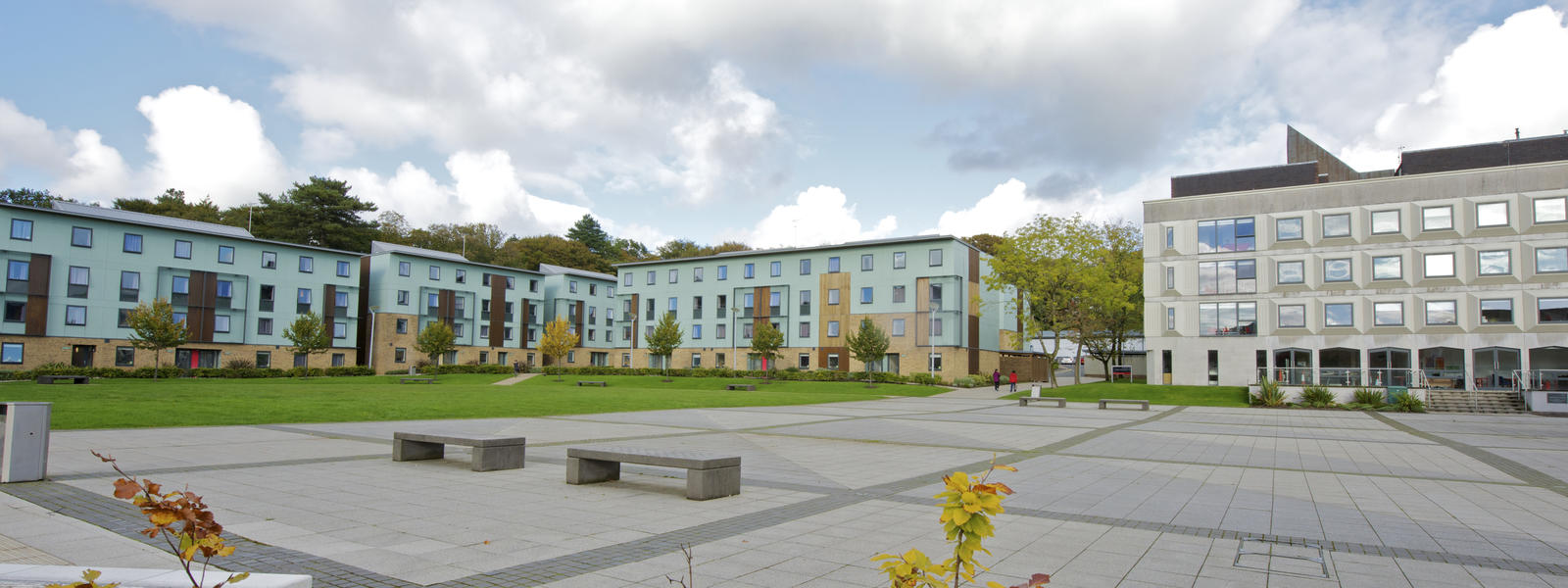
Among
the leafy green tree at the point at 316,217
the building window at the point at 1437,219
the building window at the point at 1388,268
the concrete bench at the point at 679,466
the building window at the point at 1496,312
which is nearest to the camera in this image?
the concrete bench at the point at 679,466

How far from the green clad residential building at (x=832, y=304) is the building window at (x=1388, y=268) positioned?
69.1 ft

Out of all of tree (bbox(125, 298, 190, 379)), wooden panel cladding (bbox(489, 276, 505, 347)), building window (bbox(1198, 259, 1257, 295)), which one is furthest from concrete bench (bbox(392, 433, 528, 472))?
wooden panel cladding (bbox(489, 276, 505, 347))

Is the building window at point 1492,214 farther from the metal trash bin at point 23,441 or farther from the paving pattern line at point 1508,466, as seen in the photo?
the metal trash bin at point 23,441

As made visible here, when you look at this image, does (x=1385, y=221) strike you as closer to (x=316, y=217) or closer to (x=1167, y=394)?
(x=1167, y=394)

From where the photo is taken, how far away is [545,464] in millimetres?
11789

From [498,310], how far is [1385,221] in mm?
70225

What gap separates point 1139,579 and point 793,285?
6214cm

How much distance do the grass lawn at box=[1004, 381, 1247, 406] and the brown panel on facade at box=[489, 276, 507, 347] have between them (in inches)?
2117

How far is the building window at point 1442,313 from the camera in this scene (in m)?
39.8

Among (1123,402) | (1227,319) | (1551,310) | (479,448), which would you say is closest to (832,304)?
(1227,319)

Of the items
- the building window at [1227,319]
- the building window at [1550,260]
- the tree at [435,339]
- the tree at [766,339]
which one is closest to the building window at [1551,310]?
the building window at [1550,260]

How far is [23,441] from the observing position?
29.1 ft

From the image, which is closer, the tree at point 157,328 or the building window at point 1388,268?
the building window at point 1388,268

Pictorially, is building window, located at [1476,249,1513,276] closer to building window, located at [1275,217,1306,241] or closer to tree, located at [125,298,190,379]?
building window, located at [1275,217,1306,241]
